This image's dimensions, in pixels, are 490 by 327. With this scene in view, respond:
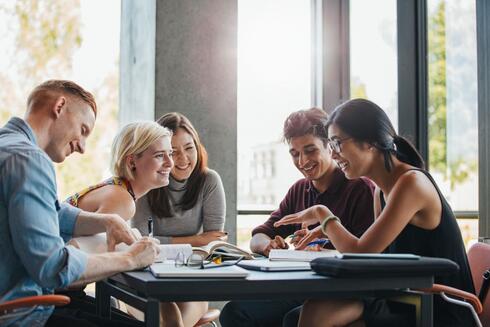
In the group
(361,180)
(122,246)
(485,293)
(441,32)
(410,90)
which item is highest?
(441,32)

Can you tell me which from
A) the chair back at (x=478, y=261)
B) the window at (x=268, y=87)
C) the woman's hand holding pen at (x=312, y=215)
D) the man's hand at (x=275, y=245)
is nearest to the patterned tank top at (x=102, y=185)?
the man's hand at (x=275, y=245)

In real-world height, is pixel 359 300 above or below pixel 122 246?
below

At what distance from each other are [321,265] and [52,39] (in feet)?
12.4

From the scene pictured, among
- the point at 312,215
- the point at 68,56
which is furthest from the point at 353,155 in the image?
the point at 68,56

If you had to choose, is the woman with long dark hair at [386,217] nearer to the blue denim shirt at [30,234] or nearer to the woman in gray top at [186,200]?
the blue denim shirt at [30,234]

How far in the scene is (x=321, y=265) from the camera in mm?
1726

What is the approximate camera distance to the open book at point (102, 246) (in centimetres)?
228

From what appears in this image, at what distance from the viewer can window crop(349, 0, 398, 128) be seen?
444 centimetres

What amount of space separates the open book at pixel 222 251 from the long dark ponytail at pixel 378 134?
61cm

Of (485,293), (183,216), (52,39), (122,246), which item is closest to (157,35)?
(52,39)

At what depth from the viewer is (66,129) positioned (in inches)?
82.7

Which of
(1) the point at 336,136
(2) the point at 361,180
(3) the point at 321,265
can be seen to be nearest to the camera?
(3) the point at 321,265

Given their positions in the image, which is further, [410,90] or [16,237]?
[410,90]

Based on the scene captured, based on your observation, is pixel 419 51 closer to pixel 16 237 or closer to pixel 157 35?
pixel 157 35
